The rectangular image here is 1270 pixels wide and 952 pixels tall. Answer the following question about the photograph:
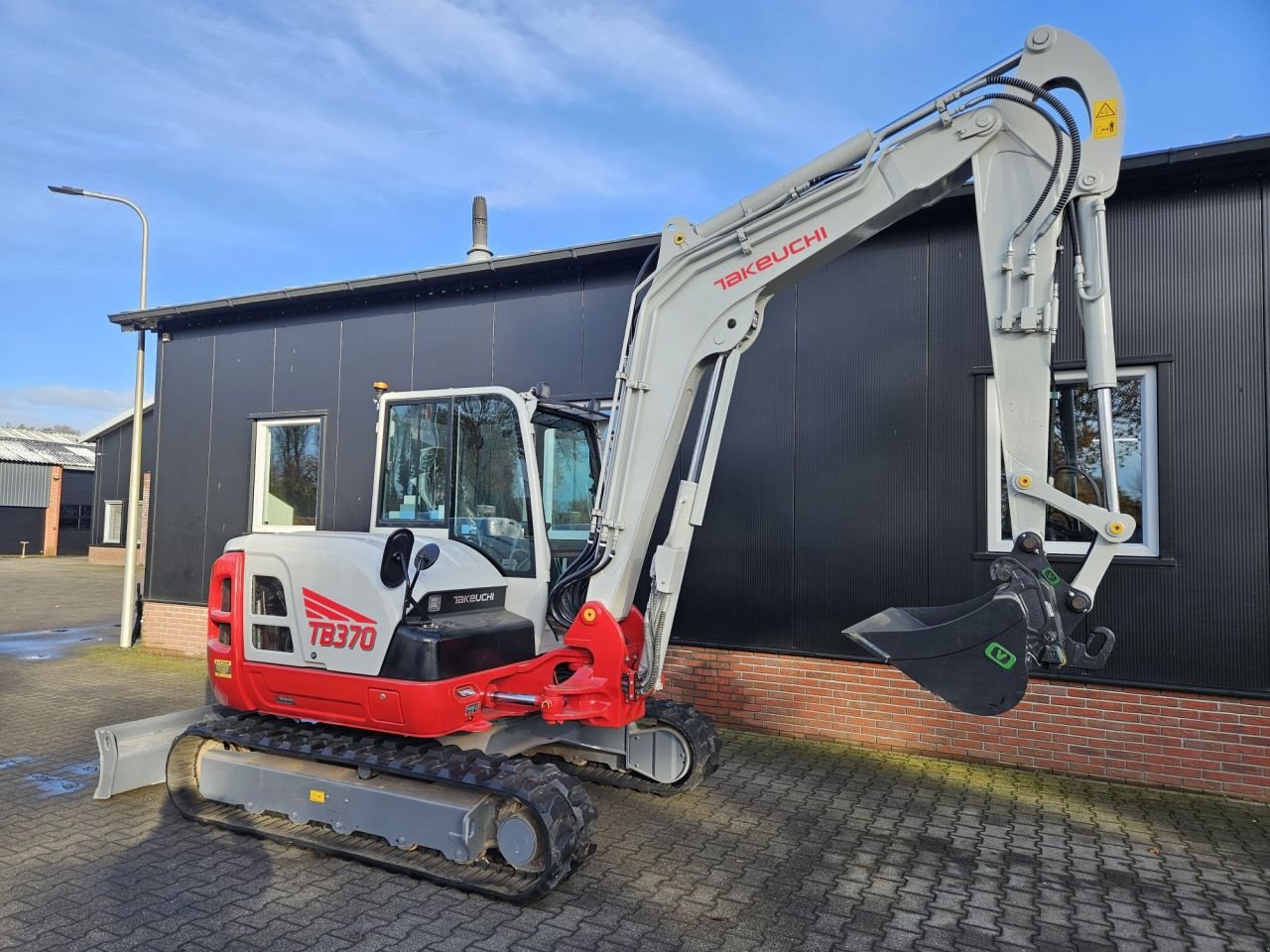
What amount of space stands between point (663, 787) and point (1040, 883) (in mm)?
2331

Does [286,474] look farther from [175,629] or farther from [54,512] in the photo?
[54,512]

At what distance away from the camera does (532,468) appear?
5.14m

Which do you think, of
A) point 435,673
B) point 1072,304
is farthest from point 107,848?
point 1072,304

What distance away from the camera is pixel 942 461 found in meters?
7.05

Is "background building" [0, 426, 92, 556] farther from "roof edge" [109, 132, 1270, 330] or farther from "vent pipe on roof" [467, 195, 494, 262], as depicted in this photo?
"vent pipe on roof" [467, 195, 494, 262]

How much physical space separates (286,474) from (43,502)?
3175 centimetres

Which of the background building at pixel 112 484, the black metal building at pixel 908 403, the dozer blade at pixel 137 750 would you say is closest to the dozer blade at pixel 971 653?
the black metal building at pixel 908 403

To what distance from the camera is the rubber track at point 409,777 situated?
4.22 metres

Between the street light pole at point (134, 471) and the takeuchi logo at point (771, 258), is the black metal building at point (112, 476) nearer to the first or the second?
the street light pole at point (134, 471)

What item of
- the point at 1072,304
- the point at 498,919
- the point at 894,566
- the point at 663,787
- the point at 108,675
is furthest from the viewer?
the point at 108,675

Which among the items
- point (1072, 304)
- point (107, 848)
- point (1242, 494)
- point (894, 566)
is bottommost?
point (107, 848)

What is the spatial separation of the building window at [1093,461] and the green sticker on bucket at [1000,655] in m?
2.85

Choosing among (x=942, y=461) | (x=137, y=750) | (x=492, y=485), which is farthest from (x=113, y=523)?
(x=942, y=461)

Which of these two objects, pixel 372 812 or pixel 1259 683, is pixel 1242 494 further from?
pixel 372 812
